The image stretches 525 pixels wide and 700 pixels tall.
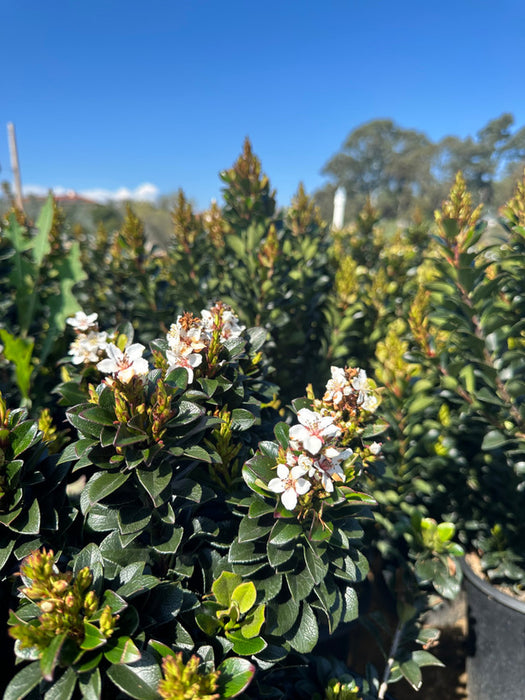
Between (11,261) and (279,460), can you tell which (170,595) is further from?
(11,261)

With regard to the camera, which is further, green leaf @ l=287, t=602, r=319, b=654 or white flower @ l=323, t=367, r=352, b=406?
white flower @ l=323, t=367, r=352, b=406

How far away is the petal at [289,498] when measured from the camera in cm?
100

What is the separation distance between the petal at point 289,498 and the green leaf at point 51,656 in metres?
0.51

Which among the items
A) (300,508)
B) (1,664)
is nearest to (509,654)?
(300,508)

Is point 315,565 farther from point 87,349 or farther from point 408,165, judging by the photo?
point 408,165

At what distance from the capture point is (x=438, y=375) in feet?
7.05

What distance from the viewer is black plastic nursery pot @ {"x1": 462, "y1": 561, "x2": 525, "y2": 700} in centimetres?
192

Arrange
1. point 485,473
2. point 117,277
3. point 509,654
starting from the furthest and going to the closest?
point 117,277, point 485,473, point 509,654

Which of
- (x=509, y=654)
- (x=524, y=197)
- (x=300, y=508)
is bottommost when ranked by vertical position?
(x=509, y=654)

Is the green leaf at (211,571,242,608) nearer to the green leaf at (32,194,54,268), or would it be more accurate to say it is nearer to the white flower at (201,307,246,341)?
the white flower at (201,307,246,341)

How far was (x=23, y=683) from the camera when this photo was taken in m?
0.82

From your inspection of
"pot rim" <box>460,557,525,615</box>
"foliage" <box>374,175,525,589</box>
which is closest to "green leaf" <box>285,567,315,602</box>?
"foliage" <box>374,175,525,589</box>

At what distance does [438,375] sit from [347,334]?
0.67 m

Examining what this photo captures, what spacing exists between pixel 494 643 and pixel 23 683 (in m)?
2.10
